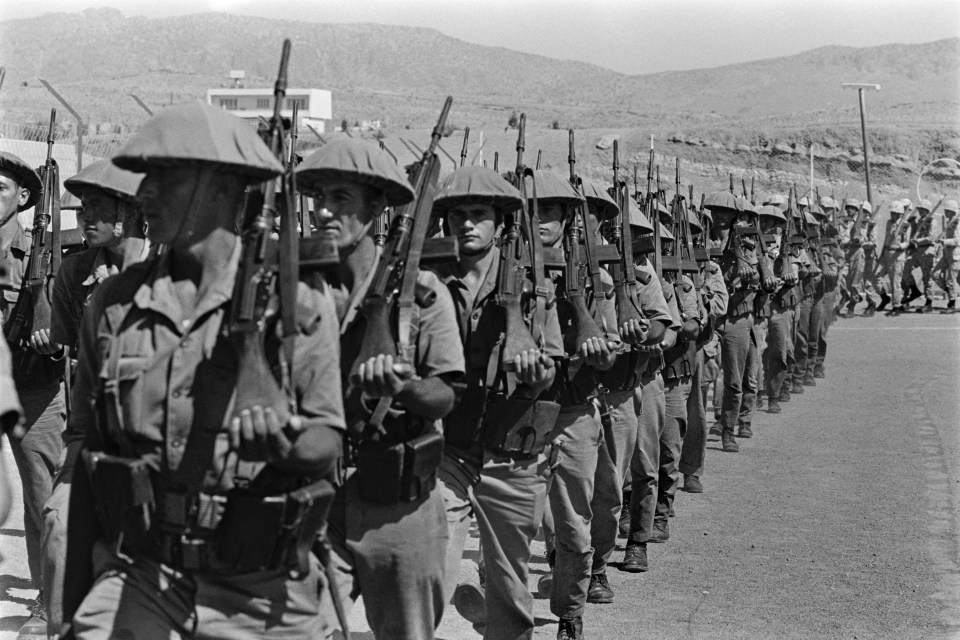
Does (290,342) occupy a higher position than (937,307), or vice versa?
(290,342)

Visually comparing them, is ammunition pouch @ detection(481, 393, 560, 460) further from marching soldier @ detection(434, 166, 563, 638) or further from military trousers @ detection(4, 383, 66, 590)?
military trousers @ detection(4, 383, 66, 590)

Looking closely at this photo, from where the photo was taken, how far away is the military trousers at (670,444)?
10.6 meters

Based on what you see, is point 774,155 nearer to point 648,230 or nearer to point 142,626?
point 648,230

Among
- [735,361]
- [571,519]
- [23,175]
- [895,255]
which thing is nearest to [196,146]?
[571,519]

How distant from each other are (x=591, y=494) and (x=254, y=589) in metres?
3.73

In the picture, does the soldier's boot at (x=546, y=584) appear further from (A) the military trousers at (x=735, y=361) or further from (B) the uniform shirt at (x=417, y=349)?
(A) the military trousers at (x=735, y=361)

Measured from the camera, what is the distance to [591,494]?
7.82 metres

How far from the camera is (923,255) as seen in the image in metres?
33.9

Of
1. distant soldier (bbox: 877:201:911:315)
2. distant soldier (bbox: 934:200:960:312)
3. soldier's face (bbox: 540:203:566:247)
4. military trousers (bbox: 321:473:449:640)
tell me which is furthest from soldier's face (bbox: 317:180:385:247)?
distant soldier (bbox: 934:200:960:312)

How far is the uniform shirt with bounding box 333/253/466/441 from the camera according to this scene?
5.39 metres

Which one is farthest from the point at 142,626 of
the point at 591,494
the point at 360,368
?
the point at 591,494

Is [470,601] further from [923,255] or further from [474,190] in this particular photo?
[923,255]

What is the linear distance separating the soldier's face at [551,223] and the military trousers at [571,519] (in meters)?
1.02

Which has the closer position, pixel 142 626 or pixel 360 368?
pixel 142 626
